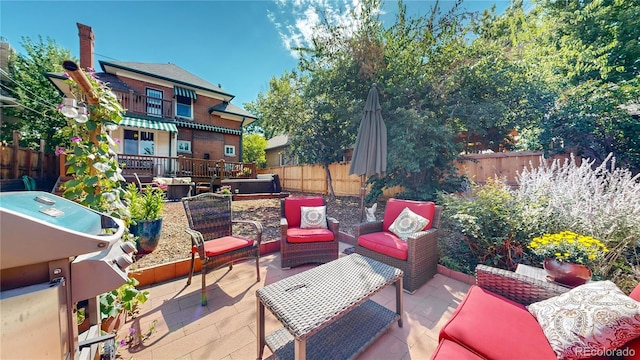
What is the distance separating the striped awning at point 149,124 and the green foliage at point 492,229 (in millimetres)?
12755

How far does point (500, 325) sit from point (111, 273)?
2.30m

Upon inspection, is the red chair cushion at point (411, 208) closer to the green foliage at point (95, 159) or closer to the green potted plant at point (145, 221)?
the green foliage at point (95, 159)

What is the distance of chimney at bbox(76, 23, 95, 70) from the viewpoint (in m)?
8.21

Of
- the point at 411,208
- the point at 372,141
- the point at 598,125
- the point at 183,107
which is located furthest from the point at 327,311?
the point at 183,107

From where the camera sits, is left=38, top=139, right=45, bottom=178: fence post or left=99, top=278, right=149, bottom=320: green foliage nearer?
left=99, top=278, right=149, bottom=320: green foliage

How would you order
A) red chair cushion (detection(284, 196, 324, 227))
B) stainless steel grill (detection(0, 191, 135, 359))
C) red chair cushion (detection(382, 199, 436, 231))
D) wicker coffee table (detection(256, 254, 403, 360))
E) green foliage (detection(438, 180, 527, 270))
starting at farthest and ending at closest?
red chair cushion (detection(284, 196, 324, 227))
red chair cushion (detection(382, 199, 436, 231))
green foliage (detection(438, 180, 527, 270))
wicker coffee table (detection(256, 254, 403, 360))
stainless steel grill (detection(0, 191, 135, 359))

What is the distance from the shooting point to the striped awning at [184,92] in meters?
12.2

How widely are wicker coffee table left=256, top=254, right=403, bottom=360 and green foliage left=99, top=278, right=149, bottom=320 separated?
111cm

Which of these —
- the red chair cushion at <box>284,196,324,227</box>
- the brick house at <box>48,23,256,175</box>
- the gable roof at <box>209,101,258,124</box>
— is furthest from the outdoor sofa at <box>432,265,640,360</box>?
→ the gable roof at <box>209,101,258,124</box>

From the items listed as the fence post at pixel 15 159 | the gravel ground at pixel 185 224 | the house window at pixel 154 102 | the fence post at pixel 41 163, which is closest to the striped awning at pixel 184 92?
the house window at pixel 154 102

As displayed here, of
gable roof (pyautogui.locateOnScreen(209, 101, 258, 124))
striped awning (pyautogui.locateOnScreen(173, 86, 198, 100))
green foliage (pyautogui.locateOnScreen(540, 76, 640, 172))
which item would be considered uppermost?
striped awning (pyautogui.locateOnScreen(173, 86, 198, 100))

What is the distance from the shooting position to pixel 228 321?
2254mm

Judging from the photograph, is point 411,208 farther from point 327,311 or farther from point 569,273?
point 327,311

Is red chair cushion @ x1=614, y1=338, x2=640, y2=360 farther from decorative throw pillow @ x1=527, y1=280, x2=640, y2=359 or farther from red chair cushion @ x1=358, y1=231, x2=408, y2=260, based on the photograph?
red chair cushion @ x1=358, y1=231, x2=408, y2=260
